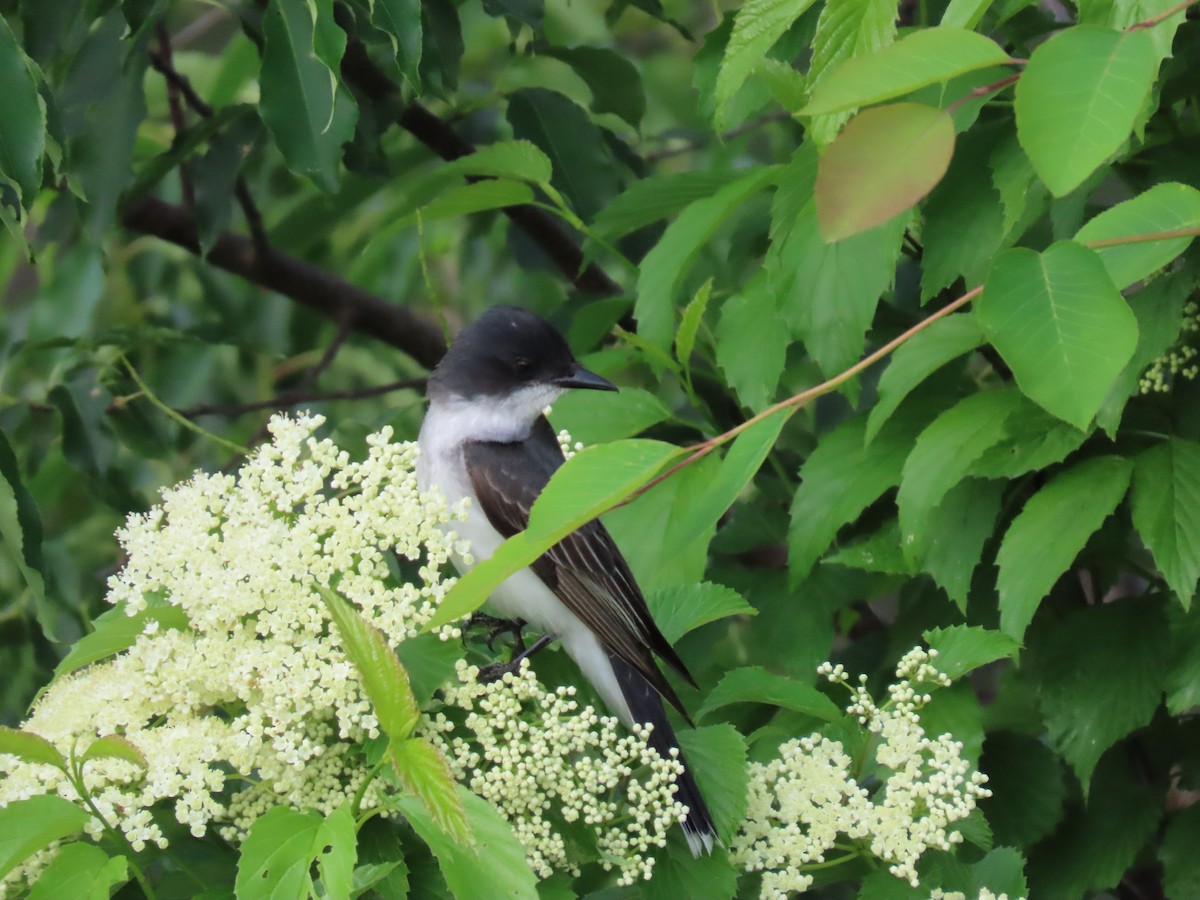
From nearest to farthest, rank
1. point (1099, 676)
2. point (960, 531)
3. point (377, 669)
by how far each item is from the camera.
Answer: point (377, 669) < point (960, 531) < point (1099, 676)

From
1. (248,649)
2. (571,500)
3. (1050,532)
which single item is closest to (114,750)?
(248,649)

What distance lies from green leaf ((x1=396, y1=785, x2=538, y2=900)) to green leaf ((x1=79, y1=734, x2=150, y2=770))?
Answer: 0.37 meters

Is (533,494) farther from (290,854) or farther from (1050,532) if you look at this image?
(290,854)

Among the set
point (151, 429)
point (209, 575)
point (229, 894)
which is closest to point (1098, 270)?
point (209, 575)

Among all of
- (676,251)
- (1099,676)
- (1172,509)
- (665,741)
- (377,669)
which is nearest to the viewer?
(377,669)

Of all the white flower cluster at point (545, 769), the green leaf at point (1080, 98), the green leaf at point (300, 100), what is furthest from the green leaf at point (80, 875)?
the green leaf at point (300, 100)

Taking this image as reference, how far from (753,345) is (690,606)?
0.65m

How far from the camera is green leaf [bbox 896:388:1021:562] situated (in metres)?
2.73

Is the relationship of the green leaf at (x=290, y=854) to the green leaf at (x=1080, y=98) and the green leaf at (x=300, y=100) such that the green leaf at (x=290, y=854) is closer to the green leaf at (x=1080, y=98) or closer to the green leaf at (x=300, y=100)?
the green leaf at (x=1080, y=98)

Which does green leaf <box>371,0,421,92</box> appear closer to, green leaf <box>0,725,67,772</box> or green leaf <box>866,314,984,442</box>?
green leaf <box>866,314,984,442</box>

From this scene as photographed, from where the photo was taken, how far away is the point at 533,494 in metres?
3.51

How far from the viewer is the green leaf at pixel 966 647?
2.41m

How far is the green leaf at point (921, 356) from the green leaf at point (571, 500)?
103cm

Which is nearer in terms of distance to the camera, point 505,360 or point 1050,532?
point 1050,532
